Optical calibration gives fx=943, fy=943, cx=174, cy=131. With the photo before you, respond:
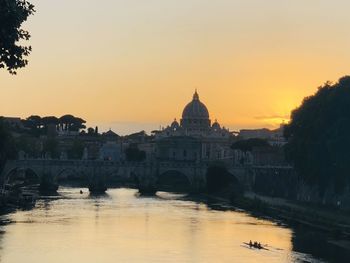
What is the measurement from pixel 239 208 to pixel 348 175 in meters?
14.8

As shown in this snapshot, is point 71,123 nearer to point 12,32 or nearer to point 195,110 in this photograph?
point 195,110

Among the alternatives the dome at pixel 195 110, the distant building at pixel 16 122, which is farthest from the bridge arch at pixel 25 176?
the dome at pixel 195 110

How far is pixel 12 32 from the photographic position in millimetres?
16938

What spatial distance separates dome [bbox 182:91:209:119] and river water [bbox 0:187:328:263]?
9499cm

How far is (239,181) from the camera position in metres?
92.1

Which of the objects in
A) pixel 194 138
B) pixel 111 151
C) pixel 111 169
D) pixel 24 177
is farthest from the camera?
pixel 111 151

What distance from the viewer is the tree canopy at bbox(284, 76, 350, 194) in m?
49.5

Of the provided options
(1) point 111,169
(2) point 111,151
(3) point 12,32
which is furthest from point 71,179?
(3) point 12,32

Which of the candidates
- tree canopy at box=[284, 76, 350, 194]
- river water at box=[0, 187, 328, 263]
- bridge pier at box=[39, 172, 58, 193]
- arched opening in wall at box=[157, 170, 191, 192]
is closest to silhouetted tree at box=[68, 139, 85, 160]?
arched opening in wall at box=[157, 170, 191, 192]

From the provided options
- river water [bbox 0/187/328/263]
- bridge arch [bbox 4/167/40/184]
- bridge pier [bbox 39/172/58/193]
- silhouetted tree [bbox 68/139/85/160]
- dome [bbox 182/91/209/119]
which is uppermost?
dome [bbox 182/91/209/119]

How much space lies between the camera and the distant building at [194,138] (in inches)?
5256

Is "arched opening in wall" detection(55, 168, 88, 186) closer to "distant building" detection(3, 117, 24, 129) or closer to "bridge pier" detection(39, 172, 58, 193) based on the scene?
"bridge pier" detection(39, 172, 58, 193)

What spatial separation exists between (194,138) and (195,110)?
23826 mm

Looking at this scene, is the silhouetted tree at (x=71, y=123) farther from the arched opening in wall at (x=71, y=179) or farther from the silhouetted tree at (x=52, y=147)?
the arched opening in wall at (x=71, y=179)
